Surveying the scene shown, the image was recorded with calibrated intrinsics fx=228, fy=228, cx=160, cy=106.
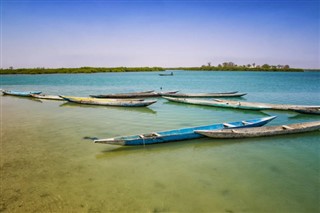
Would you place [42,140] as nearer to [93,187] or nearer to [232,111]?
[93,187]

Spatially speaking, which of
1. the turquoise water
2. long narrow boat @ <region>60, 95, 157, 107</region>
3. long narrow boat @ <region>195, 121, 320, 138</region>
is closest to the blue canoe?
the turquoise water

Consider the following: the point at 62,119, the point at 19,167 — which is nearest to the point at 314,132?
the point at 19,167

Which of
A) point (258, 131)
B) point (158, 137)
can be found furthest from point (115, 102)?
point (258, 131)

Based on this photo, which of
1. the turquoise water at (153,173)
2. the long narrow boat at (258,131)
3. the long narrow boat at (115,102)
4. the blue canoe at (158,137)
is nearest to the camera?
the turquoise water at (153,173)

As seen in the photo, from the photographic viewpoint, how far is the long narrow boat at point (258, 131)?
26.8ft

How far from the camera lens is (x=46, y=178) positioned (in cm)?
570

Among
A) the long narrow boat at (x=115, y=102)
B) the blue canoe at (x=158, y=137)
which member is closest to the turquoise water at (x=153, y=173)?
the blue canoe at (x=158, y=137)

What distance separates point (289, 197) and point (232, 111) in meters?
9.43

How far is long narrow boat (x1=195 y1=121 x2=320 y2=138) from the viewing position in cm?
817

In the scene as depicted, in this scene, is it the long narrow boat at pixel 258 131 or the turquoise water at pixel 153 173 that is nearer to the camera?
the turquoise water at pixel 153 173

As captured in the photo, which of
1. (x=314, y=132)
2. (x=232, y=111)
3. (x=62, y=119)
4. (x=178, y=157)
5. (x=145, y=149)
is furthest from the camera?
(x=232, y=111)

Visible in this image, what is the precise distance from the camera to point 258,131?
8703 millimetres

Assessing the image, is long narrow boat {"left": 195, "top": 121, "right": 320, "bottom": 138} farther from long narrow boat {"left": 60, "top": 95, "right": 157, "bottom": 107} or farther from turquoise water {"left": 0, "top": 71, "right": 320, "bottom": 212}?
long narrow boat {"left": 60, "top": 95, "right": 157, "bottom": 107}

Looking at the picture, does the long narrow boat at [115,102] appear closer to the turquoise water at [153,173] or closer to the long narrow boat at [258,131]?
the turquoise water at [153,173]
